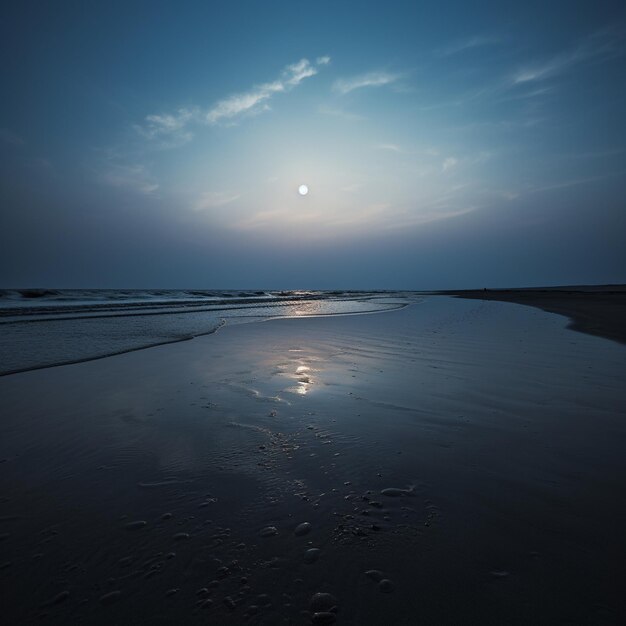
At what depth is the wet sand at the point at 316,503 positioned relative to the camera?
1.93 m

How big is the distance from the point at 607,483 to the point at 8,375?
9.97 m

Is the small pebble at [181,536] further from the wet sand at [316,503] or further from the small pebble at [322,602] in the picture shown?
the small pebble at [322,602]

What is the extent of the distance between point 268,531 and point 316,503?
483 millimetres

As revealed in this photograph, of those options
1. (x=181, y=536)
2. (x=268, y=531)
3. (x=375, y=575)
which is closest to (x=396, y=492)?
(x=375, y=575)

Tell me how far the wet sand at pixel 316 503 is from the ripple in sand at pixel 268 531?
0.07 feet

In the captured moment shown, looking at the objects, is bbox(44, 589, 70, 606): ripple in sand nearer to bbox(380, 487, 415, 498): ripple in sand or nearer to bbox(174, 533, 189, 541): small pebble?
bbox(174, 533, 189, 541): small pebble

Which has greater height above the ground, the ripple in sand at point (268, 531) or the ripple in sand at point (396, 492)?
the ripple in sand at point (396, 492)

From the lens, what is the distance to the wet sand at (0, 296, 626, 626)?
1933mm

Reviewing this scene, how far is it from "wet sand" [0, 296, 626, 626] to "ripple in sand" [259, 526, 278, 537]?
21 mm

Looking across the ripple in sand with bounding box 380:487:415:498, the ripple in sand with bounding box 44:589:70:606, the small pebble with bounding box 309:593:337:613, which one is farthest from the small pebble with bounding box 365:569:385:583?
the ripple in sand with bounding box 44:589:70:606

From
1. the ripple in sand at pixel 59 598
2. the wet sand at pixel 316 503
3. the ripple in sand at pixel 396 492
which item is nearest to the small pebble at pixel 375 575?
the wet sand at pixel 316 503

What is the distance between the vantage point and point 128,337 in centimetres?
1304

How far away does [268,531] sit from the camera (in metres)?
2.50

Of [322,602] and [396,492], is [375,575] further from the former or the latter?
[396,492]
